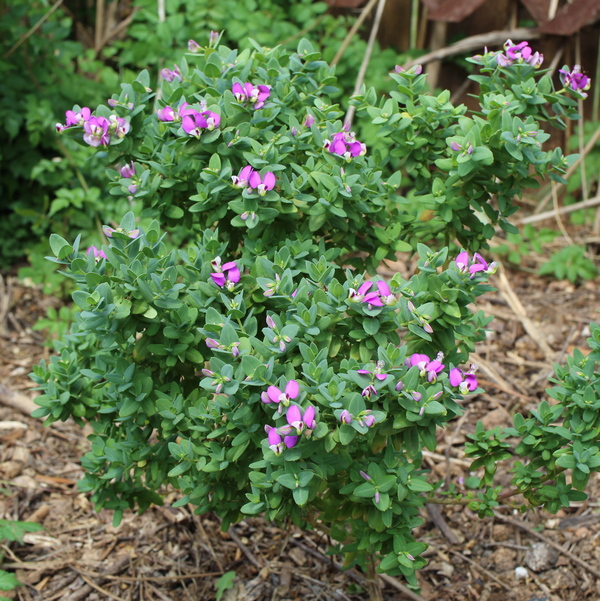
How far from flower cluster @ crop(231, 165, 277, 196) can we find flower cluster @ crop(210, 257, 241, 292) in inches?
7.7

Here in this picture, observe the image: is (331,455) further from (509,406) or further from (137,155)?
(509,406)

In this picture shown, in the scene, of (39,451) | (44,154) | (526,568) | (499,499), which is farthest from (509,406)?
(44,154)

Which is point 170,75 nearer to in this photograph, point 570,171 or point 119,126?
point 119,126

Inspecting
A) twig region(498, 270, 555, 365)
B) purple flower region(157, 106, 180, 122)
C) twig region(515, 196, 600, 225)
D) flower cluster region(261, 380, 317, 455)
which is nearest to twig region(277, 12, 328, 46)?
twig region(515, 196, 600, 225)

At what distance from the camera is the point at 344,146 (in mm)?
1795

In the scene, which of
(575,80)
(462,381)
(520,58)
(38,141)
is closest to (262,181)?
(462,381)

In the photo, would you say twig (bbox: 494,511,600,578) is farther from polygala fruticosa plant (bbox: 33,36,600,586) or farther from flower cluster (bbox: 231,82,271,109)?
flower cluster (bbox: 231,82,271,109)

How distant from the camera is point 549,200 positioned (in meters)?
4.62

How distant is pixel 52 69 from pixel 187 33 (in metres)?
0.84


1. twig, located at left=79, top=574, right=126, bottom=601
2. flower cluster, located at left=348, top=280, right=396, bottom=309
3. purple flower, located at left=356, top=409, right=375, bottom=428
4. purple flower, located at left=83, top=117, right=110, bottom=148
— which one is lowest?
twig, located at left=79, top=574, right=126, bottom=601

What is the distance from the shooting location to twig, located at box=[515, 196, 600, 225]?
4.18 m

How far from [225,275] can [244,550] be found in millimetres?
1240

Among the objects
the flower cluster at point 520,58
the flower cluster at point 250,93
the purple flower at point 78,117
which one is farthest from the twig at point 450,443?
the purple flower at point 78,117

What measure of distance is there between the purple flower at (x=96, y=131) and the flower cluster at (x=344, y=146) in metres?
0.59
